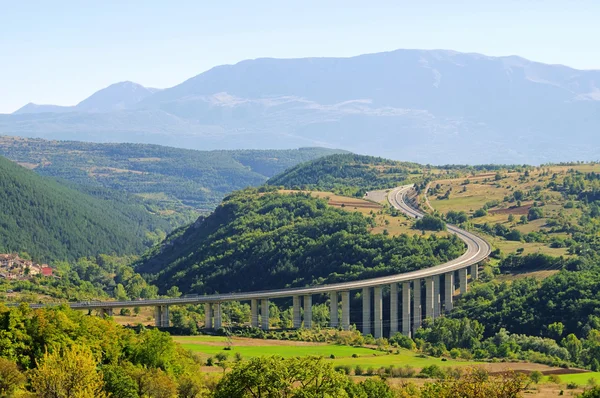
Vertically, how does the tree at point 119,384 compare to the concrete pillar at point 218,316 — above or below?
above

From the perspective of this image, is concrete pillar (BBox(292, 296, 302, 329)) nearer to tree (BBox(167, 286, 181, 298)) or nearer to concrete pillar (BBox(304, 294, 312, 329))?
concrete pillar (BBox(304, 294, 312, 329))

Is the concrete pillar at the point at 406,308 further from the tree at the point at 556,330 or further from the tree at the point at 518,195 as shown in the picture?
the tree at the point at 518,195

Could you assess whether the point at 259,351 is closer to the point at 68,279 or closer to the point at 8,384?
the point at 8,384

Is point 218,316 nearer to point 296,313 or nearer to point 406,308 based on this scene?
point 296,313

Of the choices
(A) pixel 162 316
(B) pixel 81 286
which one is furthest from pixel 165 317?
(B) pixel 81 286

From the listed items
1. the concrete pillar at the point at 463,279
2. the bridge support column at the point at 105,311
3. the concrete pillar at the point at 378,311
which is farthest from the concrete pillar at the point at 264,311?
the concrete pillar at the point at 463,279

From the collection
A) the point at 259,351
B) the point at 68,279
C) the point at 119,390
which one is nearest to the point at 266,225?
the point at 68,279
